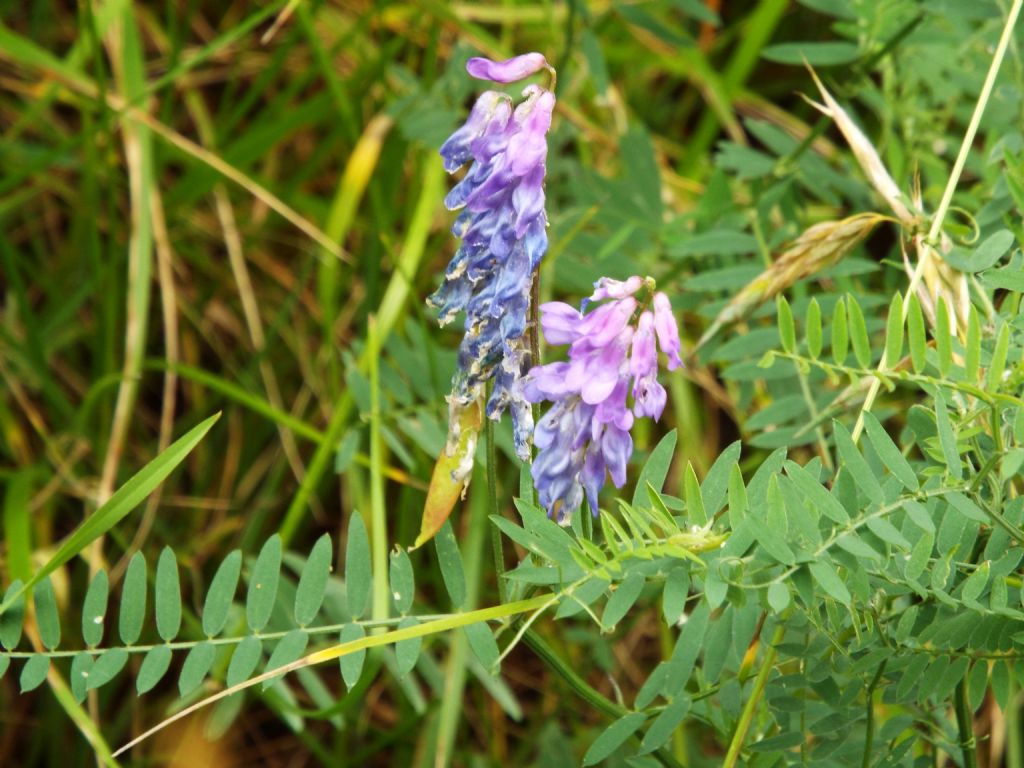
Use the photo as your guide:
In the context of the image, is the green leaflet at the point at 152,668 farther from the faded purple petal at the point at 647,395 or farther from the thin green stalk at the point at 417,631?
the faded purple petal at the point at 647,395

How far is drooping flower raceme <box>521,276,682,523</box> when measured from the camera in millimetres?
1026

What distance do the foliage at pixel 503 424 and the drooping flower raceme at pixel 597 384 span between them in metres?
0.05

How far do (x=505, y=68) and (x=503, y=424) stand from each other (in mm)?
994

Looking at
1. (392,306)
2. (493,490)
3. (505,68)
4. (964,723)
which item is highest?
(505,68)

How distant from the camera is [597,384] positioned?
102 centimetres

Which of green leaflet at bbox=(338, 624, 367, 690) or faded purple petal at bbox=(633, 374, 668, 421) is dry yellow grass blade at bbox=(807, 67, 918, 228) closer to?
faded purple petal at bbox=(633, 374, 668, 421)

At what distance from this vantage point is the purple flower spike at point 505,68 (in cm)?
103

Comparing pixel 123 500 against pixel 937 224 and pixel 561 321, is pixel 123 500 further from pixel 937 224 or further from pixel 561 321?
pixel 937 224

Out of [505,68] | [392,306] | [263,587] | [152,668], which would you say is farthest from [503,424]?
[505,68]

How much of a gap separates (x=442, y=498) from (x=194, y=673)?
0.96 ft

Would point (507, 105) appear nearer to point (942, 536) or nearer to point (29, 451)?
point (942, 536)

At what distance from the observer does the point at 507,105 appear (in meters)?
1.04

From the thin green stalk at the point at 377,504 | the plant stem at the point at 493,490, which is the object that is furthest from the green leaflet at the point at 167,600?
the plant stem at the point at 493,490

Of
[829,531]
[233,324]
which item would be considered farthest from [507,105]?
[233,324]
